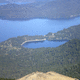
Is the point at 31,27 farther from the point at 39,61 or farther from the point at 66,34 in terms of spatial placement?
the point at 39,61

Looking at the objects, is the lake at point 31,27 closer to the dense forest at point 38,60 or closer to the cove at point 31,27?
the cove at point 31,27

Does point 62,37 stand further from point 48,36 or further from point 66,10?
point 66,10

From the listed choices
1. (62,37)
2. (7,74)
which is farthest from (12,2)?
(7,74)

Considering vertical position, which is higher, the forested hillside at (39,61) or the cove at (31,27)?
the cove at (31,27)

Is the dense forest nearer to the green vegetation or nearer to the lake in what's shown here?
the lake

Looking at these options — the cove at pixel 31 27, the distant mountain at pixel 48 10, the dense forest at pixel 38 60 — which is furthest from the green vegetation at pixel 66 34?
the dense forest at pixel 38 60

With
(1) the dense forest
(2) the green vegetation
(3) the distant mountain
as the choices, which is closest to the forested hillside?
(1) the dense forest
